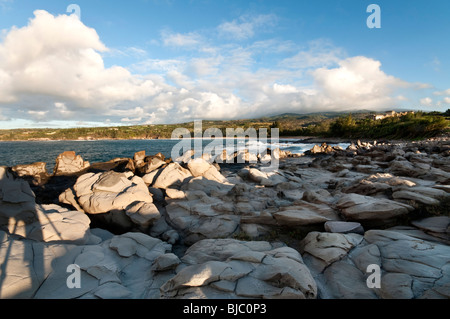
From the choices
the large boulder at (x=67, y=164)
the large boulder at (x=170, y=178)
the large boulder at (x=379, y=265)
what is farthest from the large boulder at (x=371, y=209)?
the large boulder at (x=67, y=164)

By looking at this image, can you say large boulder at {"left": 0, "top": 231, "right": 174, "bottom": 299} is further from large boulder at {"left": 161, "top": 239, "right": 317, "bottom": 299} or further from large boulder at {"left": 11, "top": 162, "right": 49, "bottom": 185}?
large boulder at {"left": 11, "top": 162, "right": 49, "bottom": 185}

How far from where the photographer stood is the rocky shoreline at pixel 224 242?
4.90 meters

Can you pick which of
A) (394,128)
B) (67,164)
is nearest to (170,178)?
(67,164)

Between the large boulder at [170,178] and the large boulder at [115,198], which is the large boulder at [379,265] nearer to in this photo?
the large boulder at [115,198]

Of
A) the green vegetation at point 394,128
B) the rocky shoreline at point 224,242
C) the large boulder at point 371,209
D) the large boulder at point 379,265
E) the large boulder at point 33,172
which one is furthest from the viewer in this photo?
the green vegetation at point 394,128

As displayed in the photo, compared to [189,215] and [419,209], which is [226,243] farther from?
[419,209]

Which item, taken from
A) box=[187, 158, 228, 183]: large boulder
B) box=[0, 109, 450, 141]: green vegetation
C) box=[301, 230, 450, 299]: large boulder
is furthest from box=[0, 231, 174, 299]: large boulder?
box=[0, 109, 450, 141]: green vegetation

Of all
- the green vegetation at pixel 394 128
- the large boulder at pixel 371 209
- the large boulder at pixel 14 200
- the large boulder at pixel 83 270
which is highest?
the green vegetation at pixel 394 128

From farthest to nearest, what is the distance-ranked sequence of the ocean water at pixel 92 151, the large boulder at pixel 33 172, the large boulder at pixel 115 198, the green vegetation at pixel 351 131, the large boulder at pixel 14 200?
the green vegetation at pixel 351 131 < the ocean water at pixel 92 151 < the large boulder at pixel 33 172 < the large boulder at pixel 115 198 < the large boulder at pixel 14 200

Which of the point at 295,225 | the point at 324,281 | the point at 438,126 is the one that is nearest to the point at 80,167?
the point at 295,225

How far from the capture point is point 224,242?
7.60m

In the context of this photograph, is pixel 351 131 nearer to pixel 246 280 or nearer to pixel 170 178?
pixel 170 178

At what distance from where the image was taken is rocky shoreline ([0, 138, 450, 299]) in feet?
16.1
